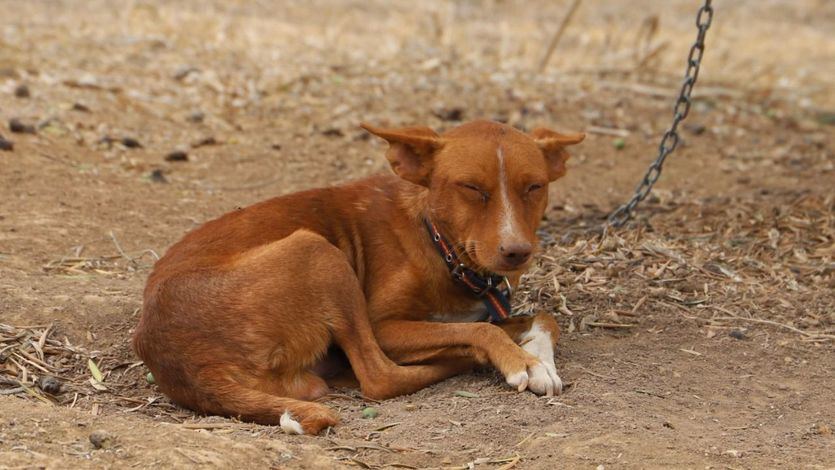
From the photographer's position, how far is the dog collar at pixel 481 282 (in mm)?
5406

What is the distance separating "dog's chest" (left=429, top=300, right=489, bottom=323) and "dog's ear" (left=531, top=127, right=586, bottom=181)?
2.50 ft

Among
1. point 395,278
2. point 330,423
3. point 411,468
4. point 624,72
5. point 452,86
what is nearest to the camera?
point 411,468

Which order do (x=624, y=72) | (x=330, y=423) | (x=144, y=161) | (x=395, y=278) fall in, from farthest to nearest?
(x=624, y=72)
(x=144, y=161)
(x=395, y=278)
(x=330, y=423)

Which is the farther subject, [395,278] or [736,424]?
[395,278]

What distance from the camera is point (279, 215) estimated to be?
5590 millimetres

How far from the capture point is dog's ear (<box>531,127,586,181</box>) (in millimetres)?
5500

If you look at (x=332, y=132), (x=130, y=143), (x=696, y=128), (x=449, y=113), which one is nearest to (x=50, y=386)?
(x=130, y=143)

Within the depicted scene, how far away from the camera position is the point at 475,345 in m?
5.18

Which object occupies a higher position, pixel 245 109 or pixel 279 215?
pixel 279 215

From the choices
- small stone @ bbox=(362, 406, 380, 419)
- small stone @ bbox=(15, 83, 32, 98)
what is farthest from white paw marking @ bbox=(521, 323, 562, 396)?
small stone @ bbox=(15, 83, 32, 98)

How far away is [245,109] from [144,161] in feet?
6.11

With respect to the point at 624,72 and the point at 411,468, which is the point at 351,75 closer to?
the point at 624,72

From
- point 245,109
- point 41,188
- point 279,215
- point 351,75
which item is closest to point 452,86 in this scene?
point 351,75

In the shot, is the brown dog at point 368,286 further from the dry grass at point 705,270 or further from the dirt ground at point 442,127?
the dry grass at point 705,270
